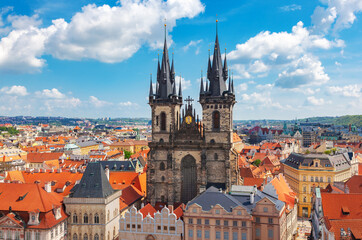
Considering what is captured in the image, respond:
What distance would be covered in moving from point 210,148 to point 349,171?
5009cm

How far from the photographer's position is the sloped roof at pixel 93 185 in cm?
5894

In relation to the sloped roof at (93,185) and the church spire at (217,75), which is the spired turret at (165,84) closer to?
the church spire at (217,75)

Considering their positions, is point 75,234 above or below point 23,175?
below

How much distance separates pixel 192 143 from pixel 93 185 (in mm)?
23495

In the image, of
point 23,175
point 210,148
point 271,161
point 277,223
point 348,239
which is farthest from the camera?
point 271,161

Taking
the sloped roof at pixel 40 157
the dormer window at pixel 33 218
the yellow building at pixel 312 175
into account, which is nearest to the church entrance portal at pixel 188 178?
the dormer window at pixel 33 218

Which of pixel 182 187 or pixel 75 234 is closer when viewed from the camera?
pixel 75 234

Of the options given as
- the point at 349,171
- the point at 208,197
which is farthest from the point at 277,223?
the point at 349,171

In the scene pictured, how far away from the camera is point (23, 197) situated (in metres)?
57.3

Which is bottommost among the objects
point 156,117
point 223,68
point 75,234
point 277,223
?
point 75,234

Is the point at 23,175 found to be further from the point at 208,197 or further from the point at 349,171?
the point at 349,171

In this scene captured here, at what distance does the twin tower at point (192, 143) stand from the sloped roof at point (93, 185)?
16.2 metres

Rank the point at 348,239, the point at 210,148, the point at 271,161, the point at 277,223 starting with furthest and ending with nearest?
the point at 271,161, the point at 210,148, the point at 277,223, the point at 348,239

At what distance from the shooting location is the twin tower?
72188mm
